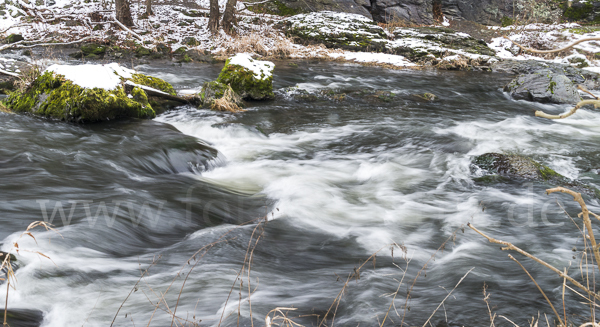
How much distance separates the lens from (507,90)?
1364 centimetres

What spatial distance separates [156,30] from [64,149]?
49.0 ft

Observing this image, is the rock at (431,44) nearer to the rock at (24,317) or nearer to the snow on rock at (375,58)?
the snow on rock at (375,58)

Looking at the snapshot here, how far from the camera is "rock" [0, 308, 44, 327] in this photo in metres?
2.88

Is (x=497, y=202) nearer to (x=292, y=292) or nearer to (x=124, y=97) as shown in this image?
(x=292, y=292)

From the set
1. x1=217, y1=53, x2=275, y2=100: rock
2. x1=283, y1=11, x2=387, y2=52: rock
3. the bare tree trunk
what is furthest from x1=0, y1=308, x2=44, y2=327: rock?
the bare tree trunk

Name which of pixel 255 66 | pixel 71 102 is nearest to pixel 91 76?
pixel 71 102

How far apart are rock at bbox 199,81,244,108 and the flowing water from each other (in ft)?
1.29

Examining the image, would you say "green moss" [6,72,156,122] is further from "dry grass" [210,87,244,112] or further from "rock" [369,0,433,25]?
"rock" [369,0,433,25]

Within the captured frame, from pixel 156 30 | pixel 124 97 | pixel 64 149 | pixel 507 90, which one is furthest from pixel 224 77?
pixel 156 30

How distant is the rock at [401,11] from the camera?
26.1 metres

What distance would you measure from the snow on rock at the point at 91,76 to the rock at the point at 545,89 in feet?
37.7

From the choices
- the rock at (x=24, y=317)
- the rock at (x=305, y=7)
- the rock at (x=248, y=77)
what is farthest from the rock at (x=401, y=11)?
the rock at (x=24, y=317)

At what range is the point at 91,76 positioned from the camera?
799 cm

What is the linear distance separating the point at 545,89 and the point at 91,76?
1261cm
